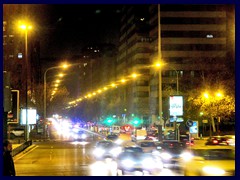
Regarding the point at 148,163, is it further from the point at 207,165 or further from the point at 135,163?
the point at 207,165

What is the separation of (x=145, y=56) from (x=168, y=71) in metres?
15.0

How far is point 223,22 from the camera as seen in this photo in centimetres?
12025

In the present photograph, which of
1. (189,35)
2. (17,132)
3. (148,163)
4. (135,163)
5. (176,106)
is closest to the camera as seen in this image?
(135,163)

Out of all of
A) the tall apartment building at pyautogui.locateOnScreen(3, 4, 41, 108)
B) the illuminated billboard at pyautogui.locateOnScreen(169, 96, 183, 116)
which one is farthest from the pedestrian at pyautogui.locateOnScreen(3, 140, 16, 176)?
the tall apartment building at pyautogui.locateOnScreen(3, 4, 41, 108)

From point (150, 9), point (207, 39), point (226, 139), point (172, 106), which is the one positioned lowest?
point (226, 139)

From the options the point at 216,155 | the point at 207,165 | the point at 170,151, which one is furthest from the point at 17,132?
the point at 207,165

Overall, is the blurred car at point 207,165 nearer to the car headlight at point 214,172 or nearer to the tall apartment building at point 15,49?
the car headlight at point 214,172

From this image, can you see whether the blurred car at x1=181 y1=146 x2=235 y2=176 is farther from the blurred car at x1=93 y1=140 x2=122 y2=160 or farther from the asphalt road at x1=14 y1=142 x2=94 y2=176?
the asphalt road at x1=14 y1=142 x2=94 y2=176

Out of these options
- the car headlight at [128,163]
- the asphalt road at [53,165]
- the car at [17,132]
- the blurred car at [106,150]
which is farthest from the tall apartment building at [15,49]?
the car headlight at [128,163]

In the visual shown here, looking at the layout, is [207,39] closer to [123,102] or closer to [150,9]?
[150,9]

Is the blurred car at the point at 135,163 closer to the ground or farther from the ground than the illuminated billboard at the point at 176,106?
closer to the ground

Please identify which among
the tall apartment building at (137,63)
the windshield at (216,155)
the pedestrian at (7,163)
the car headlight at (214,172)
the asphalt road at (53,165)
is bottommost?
the windshield at (216,155)

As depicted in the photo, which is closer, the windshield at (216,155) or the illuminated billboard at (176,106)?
the windshield at (216,155)
